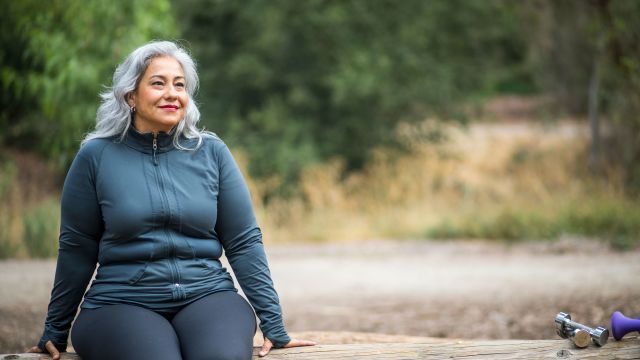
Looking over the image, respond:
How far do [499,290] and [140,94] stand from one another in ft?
16.3

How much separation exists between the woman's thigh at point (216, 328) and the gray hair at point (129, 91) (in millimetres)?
617

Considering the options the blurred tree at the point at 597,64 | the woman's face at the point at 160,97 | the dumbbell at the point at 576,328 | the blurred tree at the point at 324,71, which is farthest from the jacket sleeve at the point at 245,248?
the blurred tree at the point at 324,71

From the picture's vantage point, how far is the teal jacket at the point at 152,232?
10.1ft

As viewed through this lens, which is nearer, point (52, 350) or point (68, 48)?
point (52, 350)

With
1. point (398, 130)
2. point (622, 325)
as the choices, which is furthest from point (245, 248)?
point (398, 130)

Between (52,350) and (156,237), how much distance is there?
60 centimetres

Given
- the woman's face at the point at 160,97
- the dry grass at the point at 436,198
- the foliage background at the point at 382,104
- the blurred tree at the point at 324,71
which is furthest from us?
the blurred tree at the point at 324,71

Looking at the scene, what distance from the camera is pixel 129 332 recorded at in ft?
9.69

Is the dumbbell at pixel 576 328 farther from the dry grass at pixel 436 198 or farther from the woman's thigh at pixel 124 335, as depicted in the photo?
the dry grass at pixel 436 198

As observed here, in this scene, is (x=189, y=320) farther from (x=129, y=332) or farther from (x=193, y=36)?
(x=193, y=36)

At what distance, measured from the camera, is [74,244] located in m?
3.18

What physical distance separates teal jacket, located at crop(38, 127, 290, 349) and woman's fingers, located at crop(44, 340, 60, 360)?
0.07 feet

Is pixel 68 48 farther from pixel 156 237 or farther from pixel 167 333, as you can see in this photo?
pixel 167 333

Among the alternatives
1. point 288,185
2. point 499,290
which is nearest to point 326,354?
point 499,290
